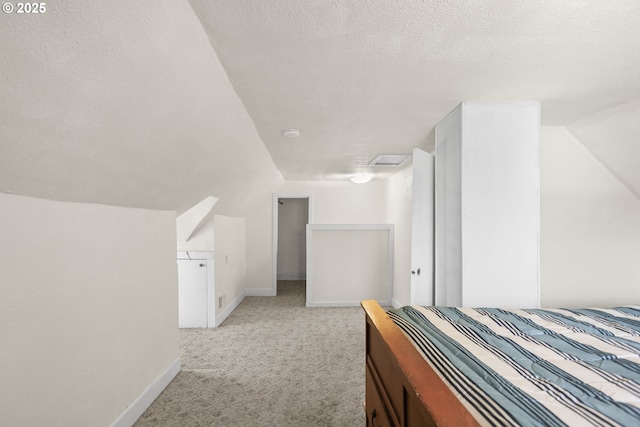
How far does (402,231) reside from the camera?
187 inches

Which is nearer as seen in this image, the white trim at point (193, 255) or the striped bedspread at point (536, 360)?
the striped bedspread at point (536, 360)

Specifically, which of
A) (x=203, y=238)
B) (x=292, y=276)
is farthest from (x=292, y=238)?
(x=203, y=238)

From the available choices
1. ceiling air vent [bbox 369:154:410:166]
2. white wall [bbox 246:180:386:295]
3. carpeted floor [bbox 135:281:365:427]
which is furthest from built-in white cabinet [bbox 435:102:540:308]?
white wall [bbox 246:180:386:295]

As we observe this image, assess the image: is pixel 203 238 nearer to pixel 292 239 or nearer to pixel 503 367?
pixel 292 239

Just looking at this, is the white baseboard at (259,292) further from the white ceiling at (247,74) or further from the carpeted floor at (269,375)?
the white ceiling at (247,74)

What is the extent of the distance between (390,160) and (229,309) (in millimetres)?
3127

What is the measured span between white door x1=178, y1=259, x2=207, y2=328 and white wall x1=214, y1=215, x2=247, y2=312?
17 cm

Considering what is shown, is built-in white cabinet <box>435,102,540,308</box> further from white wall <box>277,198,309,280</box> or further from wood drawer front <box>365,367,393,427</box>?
white wall <box>277,198,309,280</box>

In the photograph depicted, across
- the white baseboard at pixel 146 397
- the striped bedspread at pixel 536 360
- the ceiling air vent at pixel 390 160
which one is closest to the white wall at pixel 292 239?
the ceiling air vent at pixel 390 160

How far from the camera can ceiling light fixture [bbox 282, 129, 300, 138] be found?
2.92m

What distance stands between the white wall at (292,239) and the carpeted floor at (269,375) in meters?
2.93

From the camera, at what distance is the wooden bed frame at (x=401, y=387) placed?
Answer: 91 cm

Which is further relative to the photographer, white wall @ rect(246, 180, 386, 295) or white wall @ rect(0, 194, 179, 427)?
white wall @ rect(246, 180, 386, 295)

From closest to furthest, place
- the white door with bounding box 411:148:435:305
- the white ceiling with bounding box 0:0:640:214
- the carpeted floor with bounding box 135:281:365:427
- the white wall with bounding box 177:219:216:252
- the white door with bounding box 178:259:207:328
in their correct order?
the white ceiling with bounding box 0:0:640:214 < the carpeted floor with bounding box 135:281:365:427 < the white door with bounding box 411:148:435:305 < the white door with bounding box 178:259:207:328 < the white wall with bounding box 177:219:216:252
